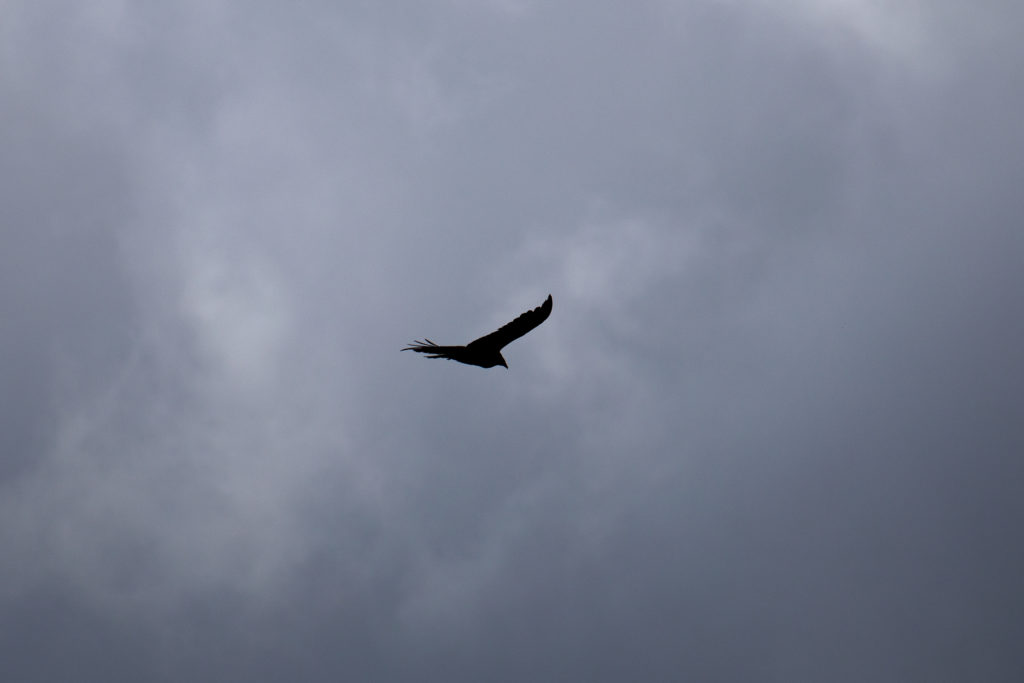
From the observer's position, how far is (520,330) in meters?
26.6

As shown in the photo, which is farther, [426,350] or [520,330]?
[520,330]

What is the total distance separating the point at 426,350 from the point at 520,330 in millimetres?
3736

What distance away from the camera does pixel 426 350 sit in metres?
24.3
